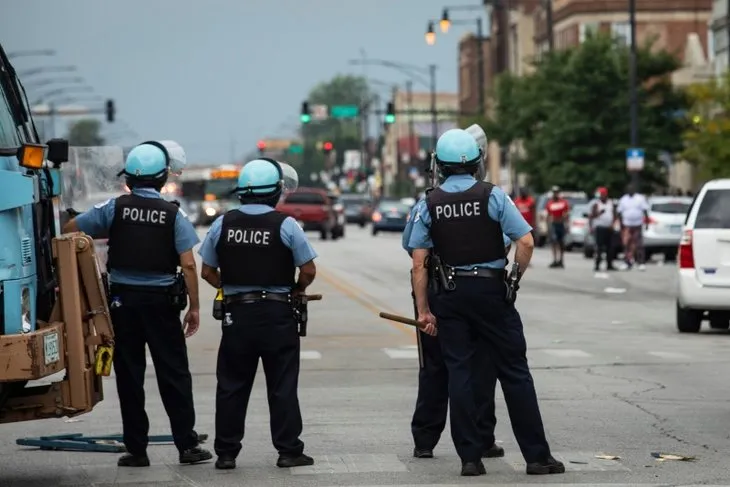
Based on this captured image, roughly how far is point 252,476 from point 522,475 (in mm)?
1471

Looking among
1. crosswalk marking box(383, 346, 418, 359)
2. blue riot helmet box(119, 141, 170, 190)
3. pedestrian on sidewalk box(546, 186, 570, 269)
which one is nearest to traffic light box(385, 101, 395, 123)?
pedestrian on sidewalk box(546, 186, 570, 269)

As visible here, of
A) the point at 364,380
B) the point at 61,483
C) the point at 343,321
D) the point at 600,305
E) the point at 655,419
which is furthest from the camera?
the point at 600,305

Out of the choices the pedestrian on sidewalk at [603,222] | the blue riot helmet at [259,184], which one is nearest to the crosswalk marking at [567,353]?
the blue riot helmet at [259,184]

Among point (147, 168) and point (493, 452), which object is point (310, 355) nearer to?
point (493, 452)

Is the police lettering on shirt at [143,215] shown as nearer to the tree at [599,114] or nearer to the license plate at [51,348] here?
the license plate at [51,348]

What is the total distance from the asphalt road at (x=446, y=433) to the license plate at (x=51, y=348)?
101cm

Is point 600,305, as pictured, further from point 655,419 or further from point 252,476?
point 252,476

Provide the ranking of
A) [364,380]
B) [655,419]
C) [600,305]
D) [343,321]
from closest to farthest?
[655,419]
[364,380]
[343,321]
[600,305]

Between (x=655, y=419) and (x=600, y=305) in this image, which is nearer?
(x=655, y=419)

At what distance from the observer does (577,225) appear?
50656 millimetres

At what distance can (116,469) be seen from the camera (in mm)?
10695

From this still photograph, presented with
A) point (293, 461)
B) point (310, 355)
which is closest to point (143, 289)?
point (293, 461)

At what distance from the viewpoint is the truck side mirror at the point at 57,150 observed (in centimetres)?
1010

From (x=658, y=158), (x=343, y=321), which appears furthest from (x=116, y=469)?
(x=658, y=158)
